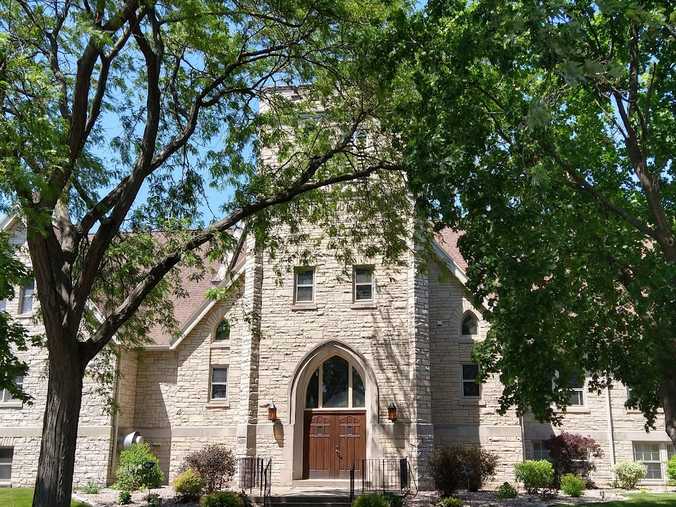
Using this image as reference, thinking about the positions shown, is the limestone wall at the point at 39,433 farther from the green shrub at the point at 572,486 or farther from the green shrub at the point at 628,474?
the green shrub at the point at 628,474

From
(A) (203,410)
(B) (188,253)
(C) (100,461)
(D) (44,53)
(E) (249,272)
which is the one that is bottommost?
(C) (100,461)

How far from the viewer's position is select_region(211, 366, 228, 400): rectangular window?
25.0 metres

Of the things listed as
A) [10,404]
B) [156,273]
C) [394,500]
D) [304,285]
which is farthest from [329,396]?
[10,404]

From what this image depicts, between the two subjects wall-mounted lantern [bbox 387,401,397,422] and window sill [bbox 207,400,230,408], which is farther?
window sill [bbox 207,400,230,408]

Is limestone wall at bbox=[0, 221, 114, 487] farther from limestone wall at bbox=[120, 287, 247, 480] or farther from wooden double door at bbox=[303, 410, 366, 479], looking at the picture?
wooden double door at bbox=[303, 410, 366, 479]

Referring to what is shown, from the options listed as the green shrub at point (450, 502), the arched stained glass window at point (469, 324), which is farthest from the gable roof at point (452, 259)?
the green shrub at point (450, 502)

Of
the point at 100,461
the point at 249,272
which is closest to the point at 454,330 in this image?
the point at 249,272

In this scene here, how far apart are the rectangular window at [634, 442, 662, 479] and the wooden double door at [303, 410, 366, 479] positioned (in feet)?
29.4

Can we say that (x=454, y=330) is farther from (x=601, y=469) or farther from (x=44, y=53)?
(x=44, y=53)

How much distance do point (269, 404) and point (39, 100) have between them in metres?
13.1

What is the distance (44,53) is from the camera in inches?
547

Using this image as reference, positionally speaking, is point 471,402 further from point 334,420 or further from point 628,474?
point 628,474

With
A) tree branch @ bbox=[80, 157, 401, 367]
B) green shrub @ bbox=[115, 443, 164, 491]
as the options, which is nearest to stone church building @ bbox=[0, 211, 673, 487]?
green shrub @ bbox=[115, 443, 164, 491]

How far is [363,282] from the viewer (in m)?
23.4
